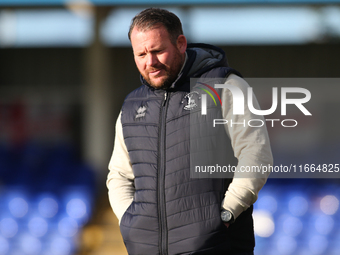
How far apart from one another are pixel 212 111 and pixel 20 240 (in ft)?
14.3

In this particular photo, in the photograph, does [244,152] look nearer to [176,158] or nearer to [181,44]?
[176,158]

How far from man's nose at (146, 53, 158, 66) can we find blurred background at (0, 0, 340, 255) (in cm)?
376

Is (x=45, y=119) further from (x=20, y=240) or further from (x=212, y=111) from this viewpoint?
(x=212, y=111)

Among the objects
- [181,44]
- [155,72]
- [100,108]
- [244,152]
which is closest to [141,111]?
[155,72]

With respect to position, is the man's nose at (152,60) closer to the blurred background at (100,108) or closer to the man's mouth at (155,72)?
the man's mouth at (155,72)

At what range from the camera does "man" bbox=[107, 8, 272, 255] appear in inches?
44.7

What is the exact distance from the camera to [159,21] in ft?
3.98

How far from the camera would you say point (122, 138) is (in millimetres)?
1372

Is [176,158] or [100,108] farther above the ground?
[100,108]

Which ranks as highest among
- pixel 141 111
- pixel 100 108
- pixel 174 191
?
pixel 100 108

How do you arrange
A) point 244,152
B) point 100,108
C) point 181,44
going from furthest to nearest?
point 100,108 < point 181,44 < point 244,152

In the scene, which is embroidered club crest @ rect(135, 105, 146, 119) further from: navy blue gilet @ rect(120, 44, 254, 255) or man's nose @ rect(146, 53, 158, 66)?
man's nose @ rect(146, 53, 158, 66)

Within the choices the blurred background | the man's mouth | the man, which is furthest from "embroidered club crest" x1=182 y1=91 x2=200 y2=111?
the blurred background

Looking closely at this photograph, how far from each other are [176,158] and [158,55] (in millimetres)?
307
